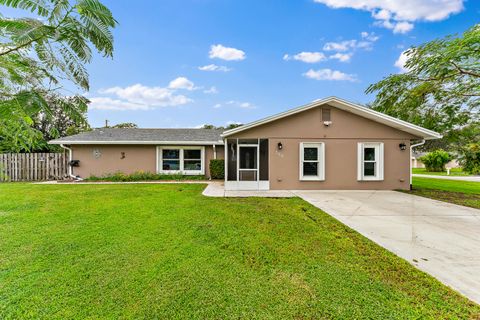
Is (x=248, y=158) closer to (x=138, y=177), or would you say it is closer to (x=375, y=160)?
(x=375, y=160)

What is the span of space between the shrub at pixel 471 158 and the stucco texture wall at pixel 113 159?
18.7 meters

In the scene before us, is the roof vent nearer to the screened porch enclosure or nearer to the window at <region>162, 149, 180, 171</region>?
the screened porch enclosure

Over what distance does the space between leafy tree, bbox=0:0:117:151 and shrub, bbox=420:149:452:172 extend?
36644 mm

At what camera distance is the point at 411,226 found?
213 inches

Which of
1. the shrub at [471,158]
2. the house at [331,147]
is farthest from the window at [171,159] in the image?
the shrub at [471,158]

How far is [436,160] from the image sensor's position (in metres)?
28.0

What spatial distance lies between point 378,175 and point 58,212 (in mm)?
12863

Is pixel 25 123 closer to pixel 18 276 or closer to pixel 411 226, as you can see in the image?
pixel 18 276

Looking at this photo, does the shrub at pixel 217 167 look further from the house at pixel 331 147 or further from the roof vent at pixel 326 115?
the roof vent at pixel 326 115

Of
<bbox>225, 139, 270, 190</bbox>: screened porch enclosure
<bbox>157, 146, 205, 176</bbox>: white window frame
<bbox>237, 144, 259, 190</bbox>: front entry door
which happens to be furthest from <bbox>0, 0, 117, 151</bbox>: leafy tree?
<bbox>157, 146, 205, 176</bbox>: white window frame

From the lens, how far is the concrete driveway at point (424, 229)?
10.9ft

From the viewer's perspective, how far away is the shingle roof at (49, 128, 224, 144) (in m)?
14.1

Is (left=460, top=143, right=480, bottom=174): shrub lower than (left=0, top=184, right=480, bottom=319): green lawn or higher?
higher

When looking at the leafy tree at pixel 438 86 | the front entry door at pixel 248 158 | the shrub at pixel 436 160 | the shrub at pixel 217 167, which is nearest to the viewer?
the leafy tree at pixel 438 86
